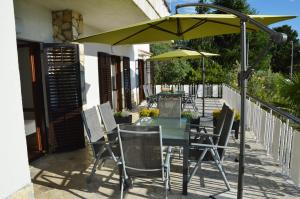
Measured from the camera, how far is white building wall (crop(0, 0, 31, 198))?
2.63 m

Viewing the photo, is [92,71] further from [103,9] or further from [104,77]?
[103,9]

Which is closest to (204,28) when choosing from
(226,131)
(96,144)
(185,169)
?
(226,131)

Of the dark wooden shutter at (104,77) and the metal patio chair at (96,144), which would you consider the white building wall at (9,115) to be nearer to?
the metal patio chair at (96,144)

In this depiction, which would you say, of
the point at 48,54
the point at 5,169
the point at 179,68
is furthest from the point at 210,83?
the point at 5,169

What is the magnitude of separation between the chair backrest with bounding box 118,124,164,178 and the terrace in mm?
497

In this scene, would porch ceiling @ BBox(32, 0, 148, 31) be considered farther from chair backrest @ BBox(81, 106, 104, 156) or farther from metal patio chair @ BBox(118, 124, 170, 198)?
metal patio chair @ BBox(118, 124, 170, 198)

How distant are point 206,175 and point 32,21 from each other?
13.0 ft

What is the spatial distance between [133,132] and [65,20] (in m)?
3.39

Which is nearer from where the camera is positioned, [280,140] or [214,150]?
[214,150]

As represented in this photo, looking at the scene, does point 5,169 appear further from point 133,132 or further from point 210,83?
point 210,83

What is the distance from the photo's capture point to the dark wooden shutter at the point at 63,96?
16.4 feet

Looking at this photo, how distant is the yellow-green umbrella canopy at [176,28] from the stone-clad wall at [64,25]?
1.32 metres

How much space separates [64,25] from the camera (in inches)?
205

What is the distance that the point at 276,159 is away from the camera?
4.09 metres
